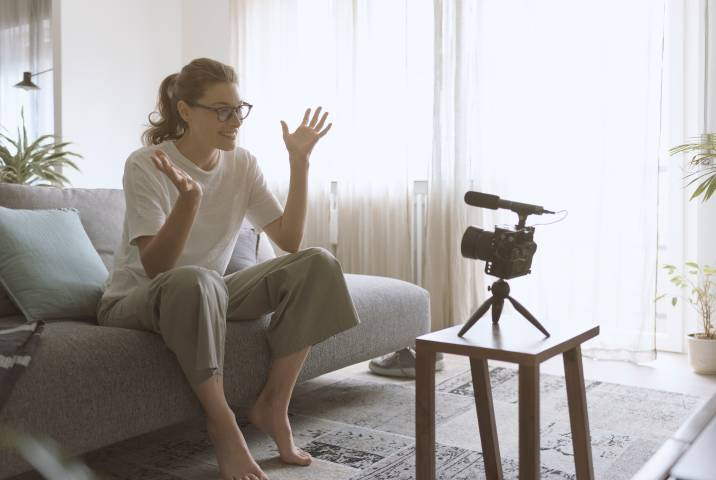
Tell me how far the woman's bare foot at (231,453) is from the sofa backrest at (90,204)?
818 mm

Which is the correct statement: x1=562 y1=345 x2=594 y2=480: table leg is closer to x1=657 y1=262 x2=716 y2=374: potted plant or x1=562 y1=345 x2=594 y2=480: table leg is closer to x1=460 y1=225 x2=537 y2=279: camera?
x1=460 y1=225 x2=537 y2=279: camera

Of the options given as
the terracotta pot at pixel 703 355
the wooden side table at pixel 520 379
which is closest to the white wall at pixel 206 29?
the terracotta pot at pixel 703 355

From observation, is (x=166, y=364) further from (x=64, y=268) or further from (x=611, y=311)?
(x=611, y=311)

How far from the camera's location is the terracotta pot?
2.88 meters

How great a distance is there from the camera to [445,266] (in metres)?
3.70

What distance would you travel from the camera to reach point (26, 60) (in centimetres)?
527

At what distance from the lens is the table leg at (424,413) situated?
1512 millimetres

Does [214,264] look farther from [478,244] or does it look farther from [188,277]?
[478,244]

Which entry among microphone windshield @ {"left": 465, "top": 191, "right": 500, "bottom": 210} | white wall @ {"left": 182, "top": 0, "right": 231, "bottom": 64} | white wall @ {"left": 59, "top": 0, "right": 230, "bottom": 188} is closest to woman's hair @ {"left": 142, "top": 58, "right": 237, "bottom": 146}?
microphone windshield @ {"left": 465, "top": 191, "right": 500, "bottom": 210}

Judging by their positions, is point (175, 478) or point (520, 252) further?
point (175, 478)

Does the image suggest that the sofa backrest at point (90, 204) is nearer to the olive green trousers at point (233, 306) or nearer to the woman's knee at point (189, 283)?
the olive green trousers at point (233, 306)

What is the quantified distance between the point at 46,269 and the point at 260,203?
0.60 m

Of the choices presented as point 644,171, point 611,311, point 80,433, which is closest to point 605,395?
point 611,311

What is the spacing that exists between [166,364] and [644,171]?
2327 millimetres
